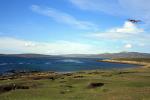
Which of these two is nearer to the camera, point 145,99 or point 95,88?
point 145,99

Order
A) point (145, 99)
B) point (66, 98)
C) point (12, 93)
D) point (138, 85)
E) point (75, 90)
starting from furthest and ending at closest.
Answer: point (138, 85) < point (75, 90) < point (12, 93) < point (66, 98) < point (145, 99)

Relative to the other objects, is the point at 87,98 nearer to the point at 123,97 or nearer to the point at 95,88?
the point at 123,97

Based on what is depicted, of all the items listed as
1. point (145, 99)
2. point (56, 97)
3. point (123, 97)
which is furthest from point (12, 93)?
point (145, 99)

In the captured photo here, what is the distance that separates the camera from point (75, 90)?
35375 millimetres

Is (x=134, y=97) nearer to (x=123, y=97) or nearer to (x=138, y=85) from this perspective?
(x=123, y=97)

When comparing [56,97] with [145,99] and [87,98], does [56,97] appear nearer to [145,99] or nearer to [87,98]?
[87,98]

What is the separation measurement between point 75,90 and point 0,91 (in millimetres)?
9173

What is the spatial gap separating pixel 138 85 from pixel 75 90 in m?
9.44

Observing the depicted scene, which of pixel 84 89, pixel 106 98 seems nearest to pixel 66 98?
pixel 106 98

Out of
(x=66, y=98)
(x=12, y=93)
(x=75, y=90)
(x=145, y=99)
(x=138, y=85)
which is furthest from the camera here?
(x=138, y=85)

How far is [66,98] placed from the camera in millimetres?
29984

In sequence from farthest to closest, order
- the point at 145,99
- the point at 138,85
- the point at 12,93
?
the point at 138,85
the point at 12,93
the point at 145,99

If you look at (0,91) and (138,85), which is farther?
(138,85)

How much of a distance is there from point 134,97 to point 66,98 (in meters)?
7.00
